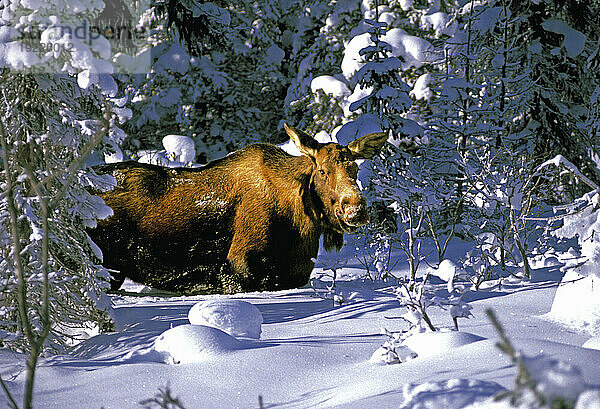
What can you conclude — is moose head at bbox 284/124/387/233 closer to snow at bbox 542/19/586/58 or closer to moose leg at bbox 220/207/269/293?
moose leg at bbox 220/207/269/293

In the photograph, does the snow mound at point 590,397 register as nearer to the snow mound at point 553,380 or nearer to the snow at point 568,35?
the snow mound at point 553,380

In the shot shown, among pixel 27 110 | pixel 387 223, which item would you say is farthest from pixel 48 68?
pixel 387 223

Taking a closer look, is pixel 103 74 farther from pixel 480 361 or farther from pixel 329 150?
pixel 480 361

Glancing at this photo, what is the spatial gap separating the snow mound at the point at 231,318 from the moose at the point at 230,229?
81.9 inches

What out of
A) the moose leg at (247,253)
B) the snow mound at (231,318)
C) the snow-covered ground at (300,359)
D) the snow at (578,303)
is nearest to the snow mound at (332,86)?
the moose leg at (247,253)

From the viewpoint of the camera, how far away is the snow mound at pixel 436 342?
326 centimetres

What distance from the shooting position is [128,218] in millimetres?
6809

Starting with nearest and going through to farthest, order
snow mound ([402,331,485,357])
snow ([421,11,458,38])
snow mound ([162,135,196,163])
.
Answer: snow mound ([402,331,485,357])
snow mound ([162,135,196,163])
snow ([421,11,458,38])

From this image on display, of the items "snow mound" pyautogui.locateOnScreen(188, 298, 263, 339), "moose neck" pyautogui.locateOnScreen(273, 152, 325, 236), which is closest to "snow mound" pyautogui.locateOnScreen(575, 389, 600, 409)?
"snow mound" pyautogui.locateOnScreen(188, 298, 263, 339)

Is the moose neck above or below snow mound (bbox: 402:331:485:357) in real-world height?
above

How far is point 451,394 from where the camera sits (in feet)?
7.14

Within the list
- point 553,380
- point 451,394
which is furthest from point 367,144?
point 553,380

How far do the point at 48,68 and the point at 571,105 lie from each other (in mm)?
12281

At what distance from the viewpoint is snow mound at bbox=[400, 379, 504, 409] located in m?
2.14
